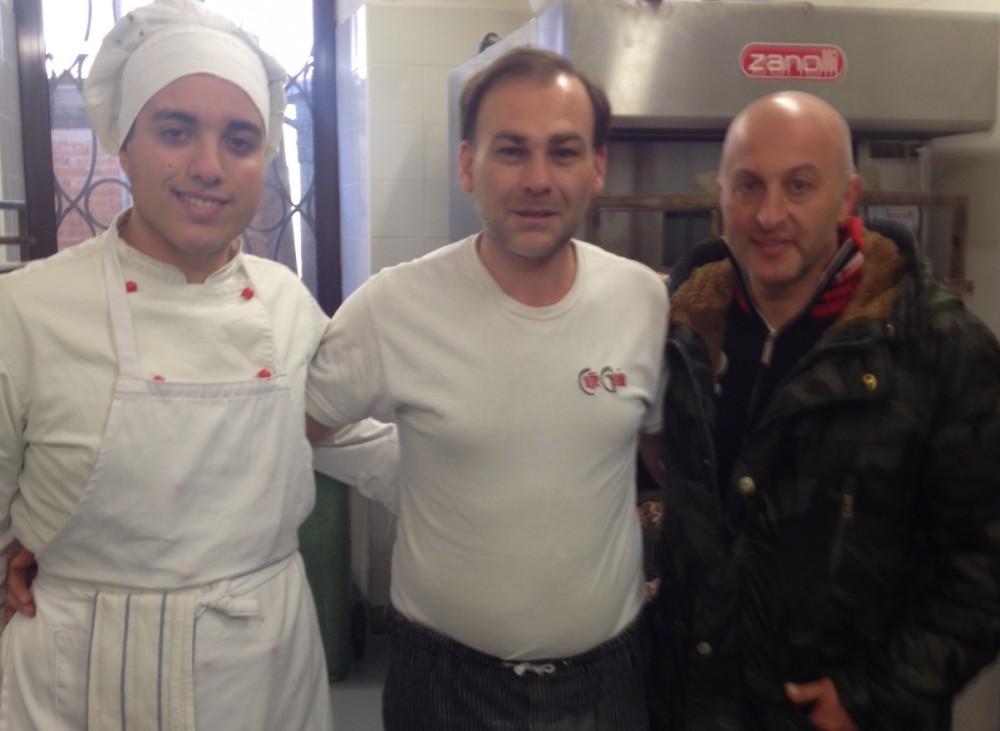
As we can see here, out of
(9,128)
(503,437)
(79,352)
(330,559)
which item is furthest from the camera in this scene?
(9,128)

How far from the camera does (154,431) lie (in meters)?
1.08

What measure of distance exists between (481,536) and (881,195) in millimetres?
1009

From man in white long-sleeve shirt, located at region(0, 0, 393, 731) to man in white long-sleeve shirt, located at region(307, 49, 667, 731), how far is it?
0.56 ft

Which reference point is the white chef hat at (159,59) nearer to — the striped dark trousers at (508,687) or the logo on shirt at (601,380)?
the logo on shirt at (601,380)

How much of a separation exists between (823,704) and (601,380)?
46cm

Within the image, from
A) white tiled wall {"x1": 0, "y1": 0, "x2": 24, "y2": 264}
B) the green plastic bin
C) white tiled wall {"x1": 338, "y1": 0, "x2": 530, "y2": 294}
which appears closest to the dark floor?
the green plastic bin

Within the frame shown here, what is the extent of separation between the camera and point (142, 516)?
107cm

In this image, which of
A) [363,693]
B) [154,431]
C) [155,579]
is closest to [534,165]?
[154,431]

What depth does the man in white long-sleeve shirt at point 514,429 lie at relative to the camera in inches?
A: 46.3

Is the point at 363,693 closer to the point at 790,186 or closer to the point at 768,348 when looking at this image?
the point at 768,348

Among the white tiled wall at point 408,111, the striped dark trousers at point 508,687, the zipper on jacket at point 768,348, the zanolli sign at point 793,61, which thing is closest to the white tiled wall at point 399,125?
the white tiled wall at point 408,111

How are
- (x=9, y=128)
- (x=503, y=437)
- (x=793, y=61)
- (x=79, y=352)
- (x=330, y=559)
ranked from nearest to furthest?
1. (x=79, y=352)
2. (x=503, y=437)
3. (x=793, y=61)
4. (x=330, y=559)
5. (x=9, y=128)

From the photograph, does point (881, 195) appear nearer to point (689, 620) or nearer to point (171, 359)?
point (689, 620)

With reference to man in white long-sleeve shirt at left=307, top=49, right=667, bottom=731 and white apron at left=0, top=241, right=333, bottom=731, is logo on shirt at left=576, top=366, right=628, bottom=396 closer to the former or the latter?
man in white long-sleeve shirt at left=307, top=49, right=667, bottom=731
